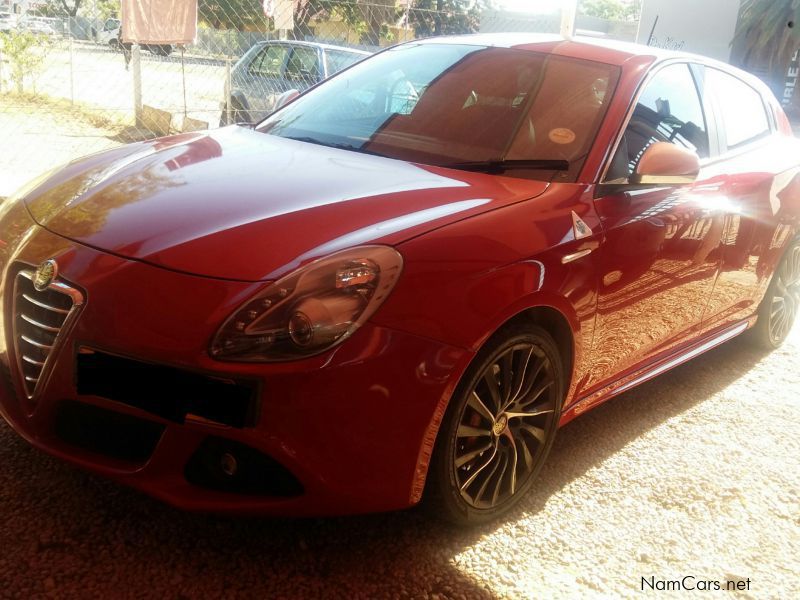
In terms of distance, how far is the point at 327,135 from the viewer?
3.50 meters

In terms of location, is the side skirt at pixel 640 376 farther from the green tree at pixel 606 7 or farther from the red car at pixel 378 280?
the green tree at pixel 606 7

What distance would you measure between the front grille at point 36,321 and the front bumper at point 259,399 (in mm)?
39

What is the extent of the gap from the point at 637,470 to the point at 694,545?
53cm

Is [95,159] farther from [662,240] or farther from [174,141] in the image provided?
[662,240]

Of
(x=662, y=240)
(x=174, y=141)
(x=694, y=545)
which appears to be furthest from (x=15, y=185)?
(x=694, y=545)

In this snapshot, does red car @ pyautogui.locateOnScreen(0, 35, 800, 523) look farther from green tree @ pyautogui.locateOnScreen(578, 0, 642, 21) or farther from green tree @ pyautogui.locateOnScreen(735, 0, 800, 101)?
green tree @ pyautogui.locateOnScreen(578, 0, 642, 21)

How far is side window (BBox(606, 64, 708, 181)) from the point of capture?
3.30m

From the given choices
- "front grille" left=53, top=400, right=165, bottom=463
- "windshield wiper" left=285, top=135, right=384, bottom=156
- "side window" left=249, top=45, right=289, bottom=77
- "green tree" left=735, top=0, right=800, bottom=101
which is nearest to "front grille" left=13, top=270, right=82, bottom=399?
"front grille" left=53, top=400, right=165, bottom=463

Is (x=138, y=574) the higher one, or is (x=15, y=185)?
(x=138, y=574)

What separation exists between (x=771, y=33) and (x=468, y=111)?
28136mm

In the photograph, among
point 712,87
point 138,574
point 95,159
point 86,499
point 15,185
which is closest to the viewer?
point 138,574

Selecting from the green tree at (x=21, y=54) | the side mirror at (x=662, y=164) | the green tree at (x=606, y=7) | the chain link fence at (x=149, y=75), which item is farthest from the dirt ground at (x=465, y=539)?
the green tree at (x=606, y=7)

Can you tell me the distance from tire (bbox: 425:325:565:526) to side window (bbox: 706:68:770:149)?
1799mm

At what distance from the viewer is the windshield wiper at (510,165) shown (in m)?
3.12
